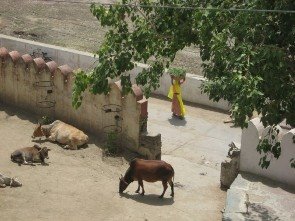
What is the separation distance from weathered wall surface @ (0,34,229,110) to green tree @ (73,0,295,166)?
7958 mm

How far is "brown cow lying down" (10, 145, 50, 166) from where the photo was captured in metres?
11.5

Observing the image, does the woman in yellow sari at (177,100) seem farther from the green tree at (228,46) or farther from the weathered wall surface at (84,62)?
the green tree at (228,46)

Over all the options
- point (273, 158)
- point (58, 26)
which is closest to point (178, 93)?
point (273, 158)

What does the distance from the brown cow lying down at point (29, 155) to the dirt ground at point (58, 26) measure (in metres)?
7.37

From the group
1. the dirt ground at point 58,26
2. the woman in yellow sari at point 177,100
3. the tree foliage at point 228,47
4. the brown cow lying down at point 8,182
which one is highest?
the tree foliage at point 228,47

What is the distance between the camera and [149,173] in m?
10.2

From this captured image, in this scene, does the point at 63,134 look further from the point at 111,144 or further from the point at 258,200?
the point at 258,200

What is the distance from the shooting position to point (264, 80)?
6.06 m

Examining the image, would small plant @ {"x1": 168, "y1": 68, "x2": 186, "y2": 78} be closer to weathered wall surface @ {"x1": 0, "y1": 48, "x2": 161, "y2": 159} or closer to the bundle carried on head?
the bundle carried on head

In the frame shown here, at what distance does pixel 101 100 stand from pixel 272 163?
4.62m

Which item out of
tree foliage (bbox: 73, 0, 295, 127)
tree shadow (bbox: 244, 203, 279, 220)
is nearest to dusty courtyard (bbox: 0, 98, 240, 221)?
tree shadow (bbox: 244, 203, 279, 220)

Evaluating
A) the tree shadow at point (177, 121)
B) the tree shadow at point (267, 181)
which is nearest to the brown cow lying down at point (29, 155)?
the tree shadow at point (177, 121)

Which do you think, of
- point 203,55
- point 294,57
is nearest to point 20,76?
point 203,55

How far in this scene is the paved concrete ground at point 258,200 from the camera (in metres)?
9.12
